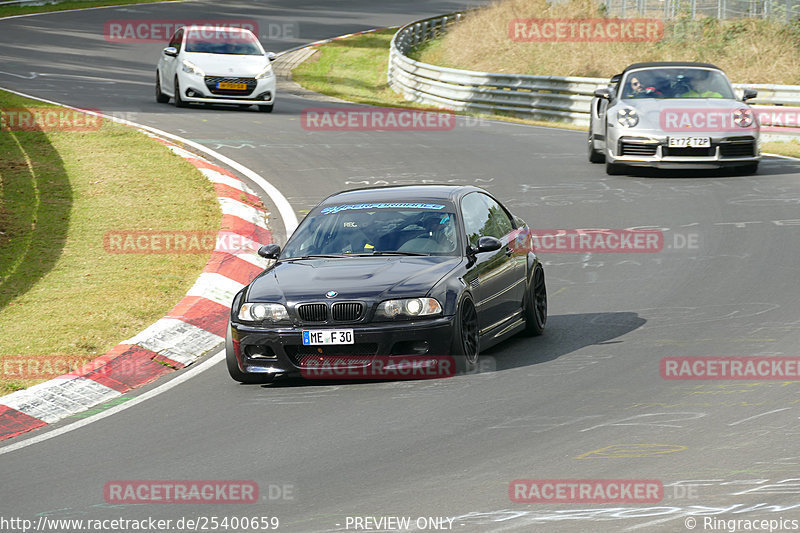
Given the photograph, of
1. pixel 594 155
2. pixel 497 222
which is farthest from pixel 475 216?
pixel 594 155

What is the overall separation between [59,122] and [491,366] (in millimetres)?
14346

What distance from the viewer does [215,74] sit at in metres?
26.5

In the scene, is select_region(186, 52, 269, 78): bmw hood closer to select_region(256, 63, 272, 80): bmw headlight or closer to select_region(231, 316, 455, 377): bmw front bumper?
select_region(256, 63, 272, 80): bmw headlight

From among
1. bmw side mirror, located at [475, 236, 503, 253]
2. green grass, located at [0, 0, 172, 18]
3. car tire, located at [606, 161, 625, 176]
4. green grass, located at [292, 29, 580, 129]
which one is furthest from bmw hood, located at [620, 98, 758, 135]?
green grass, located at [0, 0, 172, 18]

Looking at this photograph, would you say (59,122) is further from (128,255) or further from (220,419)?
(220,419)

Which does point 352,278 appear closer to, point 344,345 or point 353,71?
point 344,345

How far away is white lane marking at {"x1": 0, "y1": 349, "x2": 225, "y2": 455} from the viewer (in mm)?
8180

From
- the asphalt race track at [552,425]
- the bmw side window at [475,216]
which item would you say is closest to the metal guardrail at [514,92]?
the asphalt race track at [552,425]

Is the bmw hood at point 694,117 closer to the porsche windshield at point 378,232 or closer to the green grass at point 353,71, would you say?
the porsche windshield at point 378,232

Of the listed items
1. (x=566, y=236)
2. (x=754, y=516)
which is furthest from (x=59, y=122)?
(x=754, y=516)

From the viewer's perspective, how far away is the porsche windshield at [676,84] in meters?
19.8

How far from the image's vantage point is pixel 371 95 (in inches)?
1485

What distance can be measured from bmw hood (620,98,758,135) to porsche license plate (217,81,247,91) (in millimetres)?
9861

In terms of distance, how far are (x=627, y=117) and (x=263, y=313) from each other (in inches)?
438
